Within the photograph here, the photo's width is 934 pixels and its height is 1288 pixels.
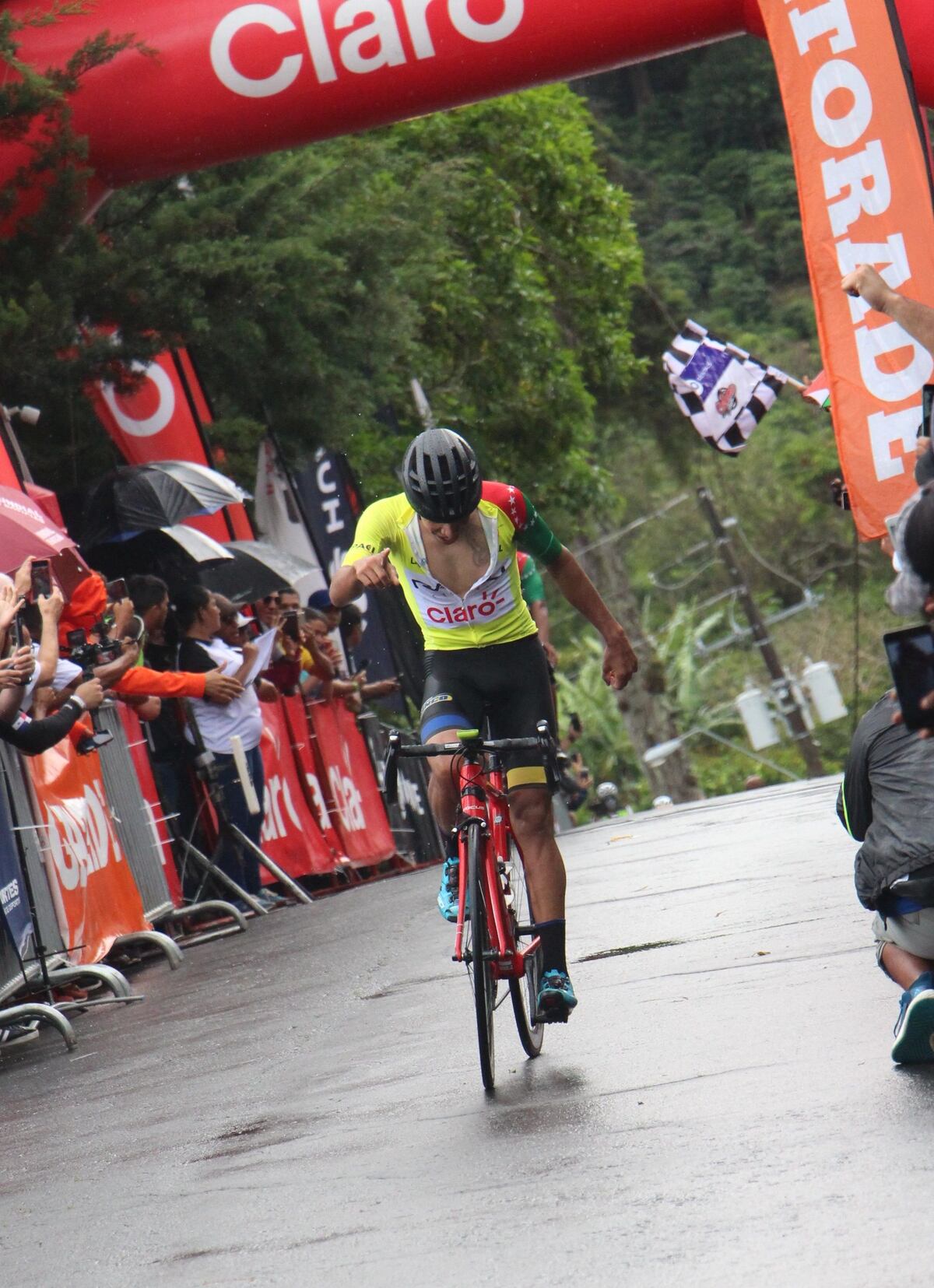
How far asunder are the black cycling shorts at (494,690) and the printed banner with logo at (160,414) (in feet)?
28.6

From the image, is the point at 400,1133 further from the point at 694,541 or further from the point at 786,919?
the point at 694,541

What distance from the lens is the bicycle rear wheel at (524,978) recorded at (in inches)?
249

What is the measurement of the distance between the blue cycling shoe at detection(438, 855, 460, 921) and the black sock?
278 millimetres

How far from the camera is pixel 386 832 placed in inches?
722

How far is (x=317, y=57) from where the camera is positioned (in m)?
12.9

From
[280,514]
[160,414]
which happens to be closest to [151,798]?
[160,414]

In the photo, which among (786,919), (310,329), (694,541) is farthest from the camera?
(694,541)

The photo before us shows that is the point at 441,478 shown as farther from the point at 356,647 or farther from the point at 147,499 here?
the point at 356,647

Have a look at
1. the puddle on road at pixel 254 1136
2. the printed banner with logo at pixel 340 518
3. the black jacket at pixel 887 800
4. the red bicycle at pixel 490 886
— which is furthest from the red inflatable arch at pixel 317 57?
the puddle on road at pixel 254 1136

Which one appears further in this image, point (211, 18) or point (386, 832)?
point (386, 832)

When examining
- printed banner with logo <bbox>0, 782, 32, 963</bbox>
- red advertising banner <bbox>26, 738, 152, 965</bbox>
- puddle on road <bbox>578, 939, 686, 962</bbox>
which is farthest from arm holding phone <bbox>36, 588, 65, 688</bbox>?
puddle on road <bbox>578, 939, 686, 962</bbox>

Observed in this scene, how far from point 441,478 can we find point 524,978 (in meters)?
1.63

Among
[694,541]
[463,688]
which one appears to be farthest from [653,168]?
[463,688]

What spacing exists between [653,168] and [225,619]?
178 ft
